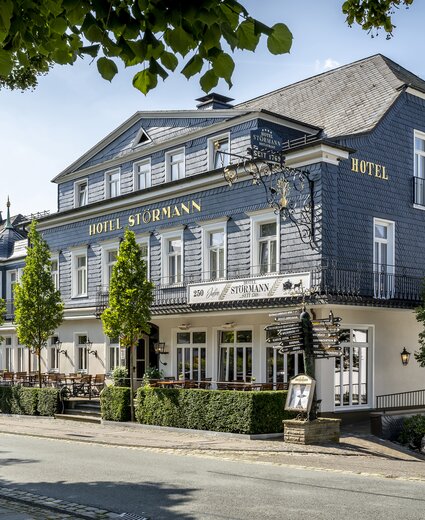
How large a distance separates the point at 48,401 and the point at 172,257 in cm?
665

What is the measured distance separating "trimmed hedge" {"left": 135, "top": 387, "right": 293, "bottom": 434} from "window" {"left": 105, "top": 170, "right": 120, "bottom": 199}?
1068cm

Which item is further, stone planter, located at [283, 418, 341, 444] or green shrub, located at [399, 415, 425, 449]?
green shrub, located at [399, 415, 425, 449]

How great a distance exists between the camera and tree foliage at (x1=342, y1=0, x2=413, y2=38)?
7645mm

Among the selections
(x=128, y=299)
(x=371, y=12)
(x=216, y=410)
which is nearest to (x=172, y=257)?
(x=128, y=299)

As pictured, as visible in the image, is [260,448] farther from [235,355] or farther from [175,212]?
[175,212]

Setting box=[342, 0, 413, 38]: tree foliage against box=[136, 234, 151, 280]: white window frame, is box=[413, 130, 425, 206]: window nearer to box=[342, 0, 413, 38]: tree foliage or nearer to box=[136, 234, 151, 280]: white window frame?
box=[136, 234, 151, 280]: white window frame

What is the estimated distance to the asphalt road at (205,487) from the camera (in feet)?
33.8

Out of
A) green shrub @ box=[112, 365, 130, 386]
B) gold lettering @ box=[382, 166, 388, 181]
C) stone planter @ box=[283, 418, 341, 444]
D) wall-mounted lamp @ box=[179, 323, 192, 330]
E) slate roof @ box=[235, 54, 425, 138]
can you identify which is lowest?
stone planter @ box=[283, 418, 341, 444]

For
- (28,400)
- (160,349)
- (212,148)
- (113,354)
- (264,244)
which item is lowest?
(28,400)

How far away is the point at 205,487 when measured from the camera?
1224cm

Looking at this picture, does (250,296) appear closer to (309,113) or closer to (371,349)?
(371,349)

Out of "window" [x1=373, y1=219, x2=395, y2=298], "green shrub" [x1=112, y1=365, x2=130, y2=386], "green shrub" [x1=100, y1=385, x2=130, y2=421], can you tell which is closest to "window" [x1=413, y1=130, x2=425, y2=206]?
"window" [x1=373, y1=219, x2=395, y2=298]

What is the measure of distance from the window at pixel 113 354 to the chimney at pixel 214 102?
9590 mm

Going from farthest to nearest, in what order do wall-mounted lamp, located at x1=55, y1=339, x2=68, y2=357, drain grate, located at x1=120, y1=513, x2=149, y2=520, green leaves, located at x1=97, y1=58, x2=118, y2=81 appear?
wall-mounted lamp, located at x1=55, y1=339, x2=68, y2=357, drain grate, located at x1=120, y1=513, x2=149, y2=520, green leaves, located at x1=97, y1=58, x2=118, y2=81
